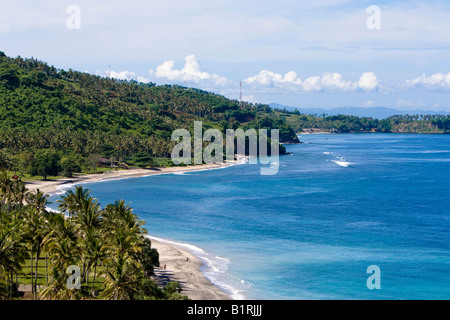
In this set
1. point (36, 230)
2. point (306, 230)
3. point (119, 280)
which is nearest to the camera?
point (119, 280)

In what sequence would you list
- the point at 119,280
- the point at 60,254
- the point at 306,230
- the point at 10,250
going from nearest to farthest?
the point at 119,280
the point at 10,250
the point at 60,254
the point at 306,230

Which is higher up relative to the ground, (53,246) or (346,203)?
(53,246)

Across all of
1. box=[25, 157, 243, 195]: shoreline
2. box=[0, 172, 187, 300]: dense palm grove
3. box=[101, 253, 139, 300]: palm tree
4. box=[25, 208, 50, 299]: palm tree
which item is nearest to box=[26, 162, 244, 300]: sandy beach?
box=[0, 172, 187, 300]: dense palm grove

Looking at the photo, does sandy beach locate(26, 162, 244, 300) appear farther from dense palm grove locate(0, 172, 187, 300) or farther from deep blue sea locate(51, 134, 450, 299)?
dense palm grove locate(0, 172, 187, 300)

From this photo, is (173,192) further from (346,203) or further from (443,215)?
(443,215)

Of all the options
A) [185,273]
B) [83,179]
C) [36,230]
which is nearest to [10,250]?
[36,230]

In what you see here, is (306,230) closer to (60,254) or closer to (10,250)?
(60,254)

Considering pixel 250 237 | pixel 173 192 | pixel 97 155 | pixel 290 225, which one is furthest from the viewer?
pixel 97 155
